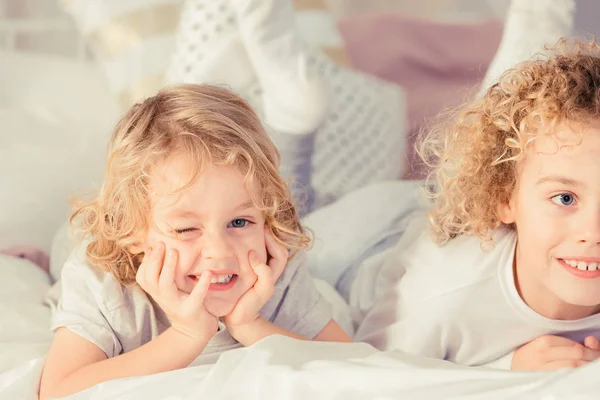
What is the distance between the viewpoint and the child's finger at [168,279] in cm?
99

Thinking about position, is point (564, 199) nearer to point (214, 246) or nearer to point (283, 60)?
point (214, 246)

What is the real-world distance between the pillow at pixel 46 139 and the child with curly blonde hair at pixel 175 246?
39 centimetres

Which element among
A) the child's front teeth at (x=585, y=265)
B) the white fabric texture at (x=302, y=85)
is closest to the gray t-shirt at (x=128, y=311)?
the child's front teeth at (x=585, y=265)

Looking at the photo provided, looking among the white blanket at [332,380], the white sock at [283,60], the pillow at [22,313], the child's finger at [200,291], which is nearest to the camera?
the white blanket at [332,380]

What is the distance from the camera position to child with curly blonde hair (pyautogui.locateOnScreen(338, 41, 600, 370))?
1038 millimetres

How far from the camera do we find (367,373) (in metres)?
0.88

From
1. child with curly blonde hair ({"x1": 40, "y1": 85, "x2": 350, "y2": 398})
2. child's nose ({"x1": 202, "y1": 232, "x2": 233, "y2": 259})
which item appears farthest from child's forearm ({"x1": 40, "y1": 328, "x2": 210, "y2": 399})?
child's nose ({"x1": 202, "y1": 232, "x2": 233, "y2": 259})

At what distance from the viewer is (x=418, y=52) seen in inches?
85.8

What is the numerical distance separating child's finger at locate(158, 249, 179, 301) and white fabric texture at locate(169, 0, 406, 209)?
0.60m

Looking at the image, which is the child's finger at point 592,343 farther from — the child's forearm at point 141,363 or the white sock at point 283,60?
the white sock at point 283,60

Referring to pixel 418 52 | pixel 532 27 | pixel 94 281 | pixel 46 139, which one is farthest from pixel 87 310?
pixel 418 52

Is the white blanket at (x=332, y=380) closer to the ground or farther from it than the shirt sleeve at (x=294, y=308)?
farther from it

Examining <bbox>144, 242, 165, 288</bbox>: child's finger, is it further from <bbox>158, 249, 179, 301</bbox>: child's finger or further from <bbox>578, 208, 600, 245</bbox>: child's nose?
<bbox>578, 208, 600, 245</bbox>: child's nose

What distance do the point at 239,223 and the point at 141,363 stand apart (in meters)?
0.21
